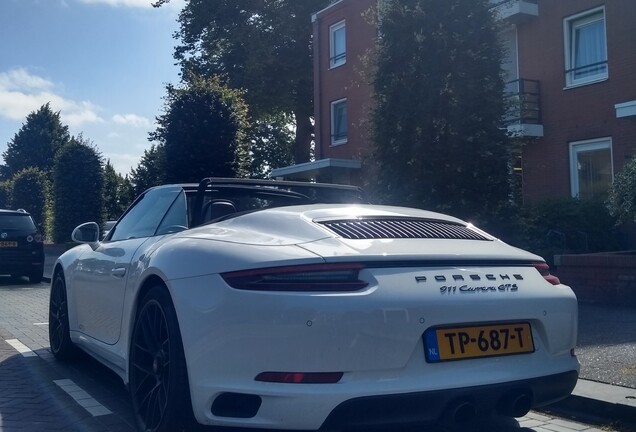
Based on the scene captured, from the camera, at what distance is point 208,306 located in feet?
11.3

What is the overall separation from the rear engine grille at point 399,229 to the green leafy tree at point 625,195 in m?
6.13

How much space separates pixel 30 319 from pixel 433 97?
6.14 metres

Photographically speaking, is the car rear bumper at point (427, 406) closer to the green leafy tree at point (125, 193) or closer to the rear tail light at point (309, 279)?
the rear tail light at point (309, 279)

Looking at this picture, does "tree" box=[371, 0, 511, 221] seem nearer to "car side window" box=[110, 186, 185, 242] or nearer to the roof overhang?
"car side window" box=[110, 186, 185, 242]

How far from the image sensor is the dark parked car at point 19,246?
629 inches

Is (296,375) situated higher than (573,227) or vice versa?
(573,227)

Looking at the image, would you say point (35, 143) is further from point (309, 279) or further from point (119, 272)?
point (309, 279)

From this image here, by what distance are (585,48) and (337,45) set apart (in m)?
11.4

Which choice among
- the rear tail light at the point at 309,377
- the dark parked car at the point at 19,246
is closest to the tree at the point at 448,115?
the rear tail light at the point at 309,377

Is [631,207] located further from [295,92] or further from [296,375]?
[295,92]

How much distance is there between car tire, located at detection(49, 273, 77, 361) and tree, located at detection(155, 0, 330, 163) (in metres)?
26.6

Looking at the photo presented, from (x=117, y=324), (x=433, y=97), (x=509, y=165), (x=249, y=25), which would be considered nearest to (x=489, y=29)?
(x=433, y=97)

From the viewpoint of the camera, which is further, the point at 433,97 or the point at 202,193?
the point at 433,97

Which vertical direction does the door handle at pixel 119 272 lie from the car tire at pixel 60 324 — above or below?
above
